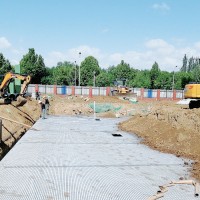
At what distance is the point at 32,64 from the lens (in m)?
74.6

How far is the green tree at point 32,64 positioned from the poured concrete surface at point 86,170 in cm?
6023

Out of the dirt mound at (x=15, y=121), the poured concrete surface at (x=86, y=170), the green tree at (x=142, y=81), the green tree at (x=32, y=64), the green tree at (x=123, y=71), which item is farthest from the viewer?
→ the green tree at (x=123, y=71)

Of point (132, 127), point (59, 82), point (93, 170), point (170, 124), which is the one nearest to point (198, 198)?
point (93, 170)

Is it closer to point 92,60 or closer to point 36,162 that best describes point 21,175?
point 36,162

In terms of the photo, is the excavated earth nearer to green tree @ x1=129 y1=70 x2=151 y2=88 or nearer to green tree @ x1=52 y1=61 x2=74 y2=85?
green tree @ x1=52 y1=61 x2=74 y2=85

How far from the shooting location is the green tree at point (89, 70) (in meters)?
84.6

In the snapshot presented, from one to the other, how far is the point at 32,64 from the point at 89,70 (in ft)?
58.3

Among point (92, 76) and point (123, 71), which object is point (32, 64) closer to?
point (92, 76)

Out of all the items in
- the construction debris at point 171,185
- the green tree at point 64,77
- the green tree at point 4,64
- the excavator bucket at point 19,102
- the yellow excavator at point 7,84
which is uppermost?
the green tree at point 4,64

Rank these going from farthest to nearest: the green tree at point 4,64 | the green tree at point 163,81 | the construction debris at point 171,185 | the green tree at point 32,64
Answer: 1. the green tree at point 163,81
2. the green tree at point 32,64
3. the green tree at point 4,64
4. the construction debris at point 171,185

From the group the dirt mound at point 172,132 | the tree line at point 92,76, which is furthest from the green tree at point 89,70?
the dirt mound at point 172,132

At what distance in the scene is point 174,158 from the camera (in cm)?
1240

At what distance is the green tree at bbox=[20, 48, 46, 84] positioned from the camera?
7438cm

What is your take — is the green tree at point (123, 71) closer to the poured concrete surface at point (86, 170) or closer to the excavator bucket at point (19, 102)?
the excavator bucket at point (19, 102)
